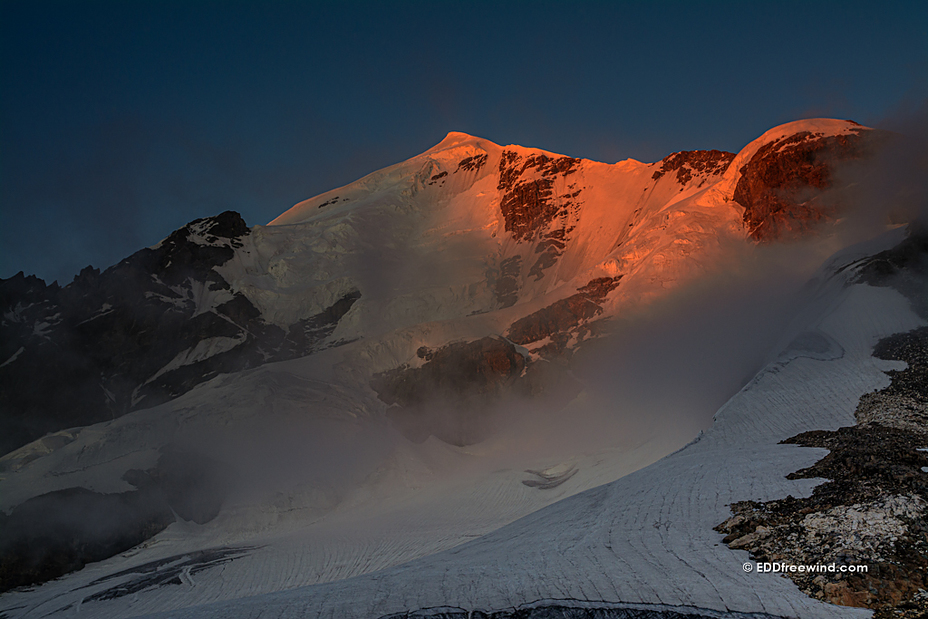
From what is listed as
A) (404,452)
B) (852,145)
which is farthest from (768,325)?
(404,452)

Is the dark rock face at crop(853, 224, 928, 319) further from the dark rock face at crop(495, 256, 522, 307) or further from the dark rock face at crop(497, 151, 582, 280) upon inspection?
the dark rock face at crop(497, 151, 582, 280)

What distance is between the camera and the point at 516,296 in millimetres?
78938

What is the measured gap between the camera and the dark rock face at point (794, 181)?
182 feet

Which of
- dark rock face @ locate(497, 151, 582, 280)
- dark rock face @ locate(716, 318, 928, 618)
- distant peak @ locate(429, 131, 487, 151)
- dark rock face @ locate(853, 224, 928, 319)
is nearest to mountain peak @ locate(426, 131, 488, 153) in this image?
distant peak @ locate(429, 131, 487, 151)

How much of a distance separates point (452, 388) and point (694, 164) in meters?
50.6

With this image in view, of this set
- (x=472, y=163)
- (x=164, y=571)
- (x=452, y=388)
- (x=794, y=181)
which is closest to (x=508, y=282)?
(x=452, y=388)

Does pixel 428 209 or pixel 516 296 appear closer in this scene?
pixel 516 296

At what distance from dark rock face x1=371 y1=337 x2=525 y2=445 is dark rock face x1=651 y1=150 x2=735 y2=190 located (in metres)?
40.6

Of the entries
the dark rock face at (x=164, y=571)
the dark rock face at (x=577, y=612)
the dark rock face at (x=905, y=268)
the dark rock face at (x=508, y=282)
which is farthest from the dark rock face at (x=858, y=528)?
the dark rock face at (x=508, y=282)

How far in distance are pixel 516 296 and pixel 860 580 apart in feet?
236

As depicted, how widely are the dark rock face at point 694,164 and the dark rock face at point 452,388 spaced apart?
40.6 meters

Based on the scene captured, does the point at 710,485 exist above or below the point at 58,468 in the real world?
below

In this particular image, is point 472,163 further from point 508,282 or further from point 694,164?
point 694,164

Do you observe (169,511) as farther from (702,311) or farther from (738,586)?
(702,311)
